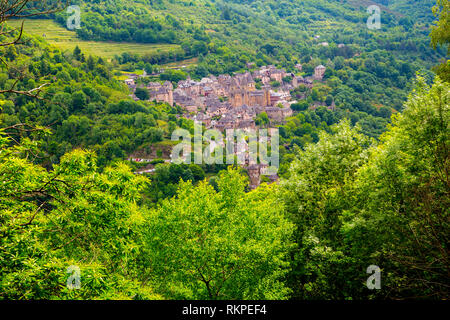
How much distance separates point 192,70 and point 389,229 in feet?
412

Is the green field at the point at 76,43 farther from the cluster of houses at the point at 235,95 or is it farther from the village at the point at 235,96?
the cluster of houses at the point at 235,95

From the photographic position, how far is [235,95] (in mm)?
115250

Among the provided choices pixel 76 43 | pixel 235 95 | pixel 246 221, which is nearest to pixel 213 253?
pixel 246 221

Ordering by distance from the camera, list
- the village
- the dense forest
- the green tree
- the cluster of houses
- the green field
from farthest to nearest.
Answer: the green field
the cluster of houses
the village
the green tree
the dense forest

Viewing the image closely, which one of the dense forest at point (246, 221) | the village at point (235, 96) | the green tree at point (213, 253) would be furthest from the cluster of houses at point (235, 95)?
the green tree at point (213, 253)

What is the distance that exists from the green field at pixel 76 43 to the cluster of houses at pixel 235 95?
20505 millimetres

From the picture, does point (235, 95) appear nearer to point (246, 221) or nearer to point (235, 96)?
point (235, 96)

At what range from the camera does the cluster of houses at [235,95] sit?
9856cm

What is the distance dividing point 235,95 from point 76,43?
51.9 meters

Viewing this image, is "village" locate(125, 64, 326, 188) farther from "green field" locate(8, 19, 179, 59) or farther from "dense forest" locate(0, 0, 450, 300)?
"dense forest" locate(0, 0, 450, 300)

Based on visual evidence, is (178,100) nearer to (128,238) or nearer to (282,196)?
(282,196)

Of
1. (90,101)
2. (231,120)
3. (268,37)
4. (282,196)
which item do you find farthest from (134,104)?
(268,37)

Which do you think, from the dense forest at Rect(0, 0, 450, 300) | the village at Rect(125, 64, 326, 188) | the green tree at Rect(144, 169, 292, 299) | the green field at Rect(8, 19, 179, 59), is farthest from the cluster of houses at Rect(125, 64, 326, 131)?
the green tree at Rect(144, 169, 292, 299)

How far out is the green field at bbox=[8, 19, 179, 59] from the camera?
11138cm
